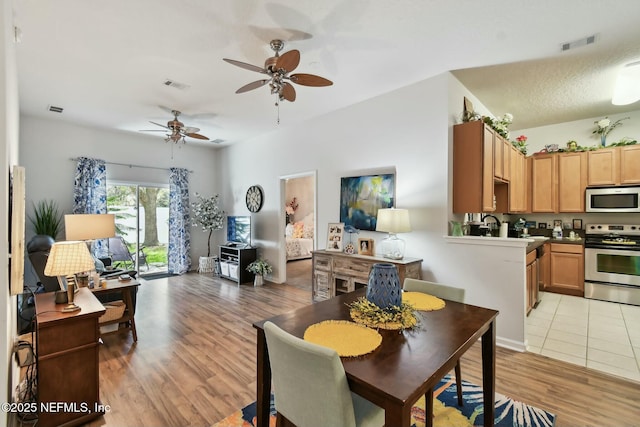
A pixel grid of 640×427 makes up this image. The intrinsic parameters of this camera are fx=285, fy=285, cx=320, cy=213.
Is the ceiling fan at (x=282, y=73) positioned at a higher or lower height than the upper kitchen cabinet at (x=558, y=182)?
higher

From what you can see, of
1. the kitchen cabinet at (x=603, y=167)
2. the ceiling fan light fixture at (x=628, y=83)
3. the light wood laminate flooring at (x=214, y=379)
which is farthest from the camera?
the kitchen cabinet at (x=603, y=167)

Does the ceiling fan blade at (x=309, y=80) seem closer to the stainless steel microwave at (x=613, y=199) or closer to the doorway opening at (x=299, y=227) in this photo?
the doorway opening at (x=299, y=227)

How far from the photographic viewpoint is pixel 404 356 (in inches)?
47.6

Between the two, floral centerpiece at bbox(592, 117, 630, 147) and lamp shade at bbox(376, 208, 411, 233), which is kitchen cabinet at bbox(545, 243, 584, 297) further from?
lamp shade at bbox(376, 208, 411, 233)

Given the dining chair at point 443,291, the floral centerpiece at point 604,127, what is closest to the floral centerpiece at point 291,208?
the floral centerpiece at point 604,127

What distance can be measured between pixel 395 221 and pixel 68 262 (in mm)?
3016

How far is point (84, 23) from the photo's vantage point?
2.46 meters

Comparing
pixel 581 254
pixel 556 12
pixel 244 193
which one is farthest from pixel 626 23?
pixel 244 193

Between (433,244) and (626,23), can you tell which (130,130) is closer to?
(433,244)

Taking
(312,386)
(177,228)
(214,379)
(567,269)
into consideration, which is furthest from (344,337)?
(177,228)

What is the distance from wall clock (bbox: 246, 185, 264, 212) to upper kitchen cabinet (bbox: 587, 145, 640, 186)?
19.4 feet

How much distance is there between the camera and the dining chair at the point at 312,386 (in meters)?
1.08

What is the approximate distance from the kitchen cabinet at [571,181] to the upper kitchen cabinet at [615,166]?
10 cm

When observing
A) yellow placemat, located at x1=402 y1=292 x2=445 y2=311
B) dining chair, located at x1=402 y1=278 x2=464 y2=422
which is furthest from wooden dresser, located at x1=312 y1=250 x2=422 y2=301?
yellow placemat, located at x1=402 y1=292 x2=445 y2=311
